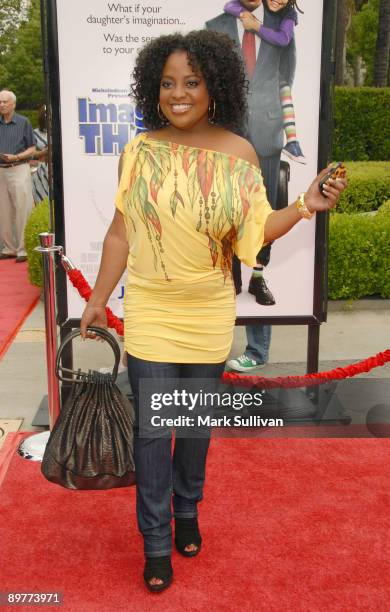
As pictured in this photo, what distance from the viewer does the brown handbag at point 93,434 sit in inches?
122

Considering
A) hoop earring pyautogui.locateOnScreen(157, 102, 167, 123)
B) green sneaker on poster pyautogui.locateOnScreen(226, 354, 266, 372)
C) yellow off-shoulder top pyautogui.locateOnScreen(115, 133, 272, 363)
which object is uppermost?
hoop earring pyautogui.locateOnScreen(157, 102, 167, 123)

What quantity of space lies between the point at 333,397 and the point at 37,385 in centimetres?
201

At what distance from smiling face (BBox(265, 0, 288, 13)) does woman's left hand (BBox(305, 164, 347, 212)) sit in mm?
1968

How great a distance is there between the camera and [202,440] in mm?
3164

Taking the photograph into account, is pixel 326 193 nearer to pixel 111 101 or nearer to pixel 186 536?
pixel 186 536

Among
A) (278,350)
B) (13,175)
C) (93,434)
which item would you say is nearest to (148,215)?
(93,434)

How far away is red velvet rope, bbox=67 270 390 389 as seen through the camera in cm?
426

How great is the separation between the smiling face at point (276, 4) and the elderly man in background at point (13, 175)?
5872 millimetres

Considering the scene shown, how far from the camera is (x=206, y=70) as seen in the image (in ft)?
9.32

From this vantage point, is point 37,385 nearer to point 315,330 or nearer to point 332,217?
point 315,330

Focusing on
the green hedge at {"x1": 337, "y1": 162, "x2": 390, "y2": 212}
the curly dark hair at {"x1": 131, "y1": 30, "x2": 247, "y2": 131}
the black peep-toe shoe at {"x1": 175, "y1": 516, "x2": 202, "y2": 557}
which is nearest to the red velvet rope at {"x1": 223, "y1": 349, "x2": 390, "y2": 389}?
the black peep-toe shoe at {"x1": 175, "y1": 516, "x2": 202, "y2": 557}

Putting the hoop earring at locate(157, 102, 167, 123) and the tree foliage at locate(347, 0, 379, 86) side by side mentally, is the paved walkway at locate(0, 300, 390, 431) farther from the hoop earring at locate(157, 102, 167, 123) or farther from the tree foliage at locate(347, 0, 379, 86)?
the tree foliage at locate(347, 0, 379, 86)

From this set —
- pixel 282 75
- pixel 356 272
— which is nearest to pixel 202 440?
pixel 282 75

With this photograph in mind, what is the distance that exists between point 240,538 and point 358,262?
171 inches
